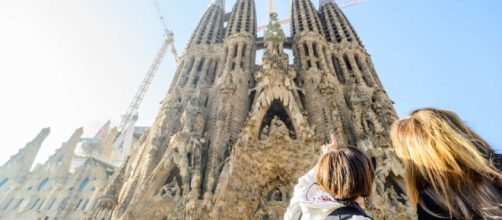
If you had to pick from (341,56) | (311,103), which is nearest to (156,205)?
(311,103)

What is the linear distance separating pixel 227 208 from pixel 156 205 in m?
2.69

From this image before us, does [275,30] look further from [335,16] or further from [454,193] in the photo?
[454,193]

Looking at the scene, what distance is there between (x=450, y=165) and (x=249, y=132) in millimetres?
12161

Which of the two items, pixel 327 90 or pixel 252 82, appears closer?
pixel 327 90

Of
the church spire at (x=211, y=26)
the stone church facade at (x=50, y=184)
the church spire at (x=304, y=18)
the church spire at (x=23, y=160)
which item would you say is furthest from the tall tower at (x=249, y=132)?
the church spire at (x=23, y=160)

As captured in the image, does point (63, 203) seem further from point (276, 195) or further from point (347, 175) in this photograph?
point (347, 175)

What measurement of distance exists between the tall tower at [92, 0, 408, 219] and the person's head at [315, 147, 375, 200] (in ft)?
30.5

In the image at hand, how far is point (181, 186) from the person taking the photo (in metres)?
12.4

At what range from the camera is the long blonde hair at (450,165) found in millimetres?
1223

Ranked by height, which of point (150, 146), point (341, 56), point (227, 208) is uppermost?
point (341, 56)

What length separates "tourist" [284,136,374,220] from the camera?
66.0 inches

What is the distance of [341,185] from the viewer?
1694mm

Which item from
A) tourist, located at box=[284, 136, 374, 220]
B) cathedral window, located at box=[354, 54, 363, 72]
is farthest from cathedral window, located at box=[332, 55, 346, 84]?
tourist, located at box=[284, 136, 374, 220]

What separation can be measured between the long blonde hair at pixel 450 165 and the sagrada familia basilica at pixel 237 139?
31.8ft
